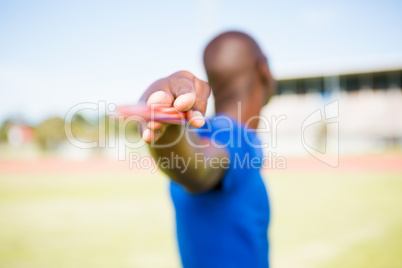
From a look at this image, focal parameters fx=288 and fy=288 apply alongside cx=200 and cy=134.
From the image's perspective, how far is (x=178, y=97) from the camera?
62 cm

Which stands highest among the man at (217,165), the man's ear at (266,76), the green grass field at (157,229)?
the man's ear at (266,76)

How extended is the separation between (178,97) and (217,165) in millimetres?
385

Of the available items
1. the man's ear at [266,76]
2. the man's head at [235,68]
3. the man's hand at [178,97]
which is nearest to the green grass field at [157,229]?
the man's ear at [266,76]

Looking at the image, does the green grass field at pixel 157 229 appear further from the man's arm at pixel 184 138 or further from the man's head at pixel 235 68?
the man's arm at pixel 184 138

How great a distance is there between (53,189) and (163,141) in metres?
10.4

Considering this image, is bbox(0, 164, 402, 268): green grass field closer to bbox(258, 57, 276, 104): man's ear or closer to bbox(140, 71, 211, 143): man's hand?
bbox(258, 57, 276, 104): man's ear

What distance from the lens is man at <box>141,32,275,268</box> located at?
714 mm

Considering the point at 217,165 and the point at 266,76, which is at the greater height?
the point at 266,76

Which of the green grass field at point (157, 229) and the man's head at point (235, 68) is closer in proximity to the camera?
the man's head at point (235, 68)

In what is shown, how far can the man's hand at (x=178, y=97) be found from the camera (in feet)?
2.00

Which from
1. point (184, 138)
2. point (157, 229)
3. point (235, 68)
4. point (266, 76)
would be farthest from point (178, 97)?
point (157, 229)

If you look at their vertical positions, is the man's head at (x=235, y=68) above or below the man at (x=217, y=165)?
above

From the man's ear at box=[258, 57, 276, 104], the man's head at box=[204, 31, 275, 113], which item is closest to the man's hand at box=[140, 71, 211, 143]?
the man's head at box=[204, 31, 275, 113]

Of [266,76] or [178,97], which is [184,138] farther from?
[266,76]
